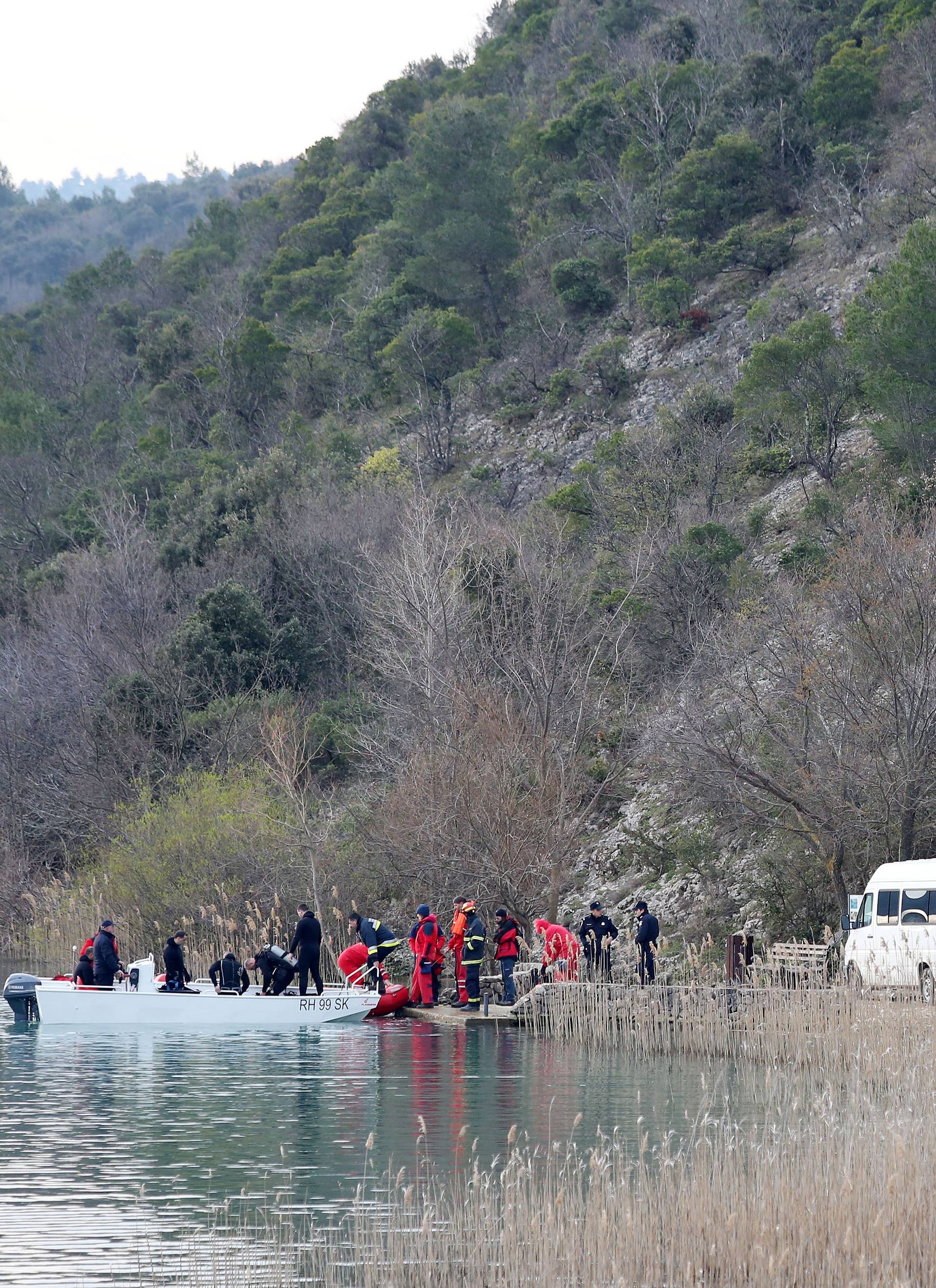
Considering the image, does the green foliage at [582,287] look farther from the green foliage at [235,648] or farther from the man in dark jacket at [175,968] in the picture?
the man in dark jacket at [175,968]

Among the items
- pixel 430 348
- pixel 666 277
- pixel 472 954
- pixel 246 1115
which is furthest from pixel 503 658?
pixel 430 348

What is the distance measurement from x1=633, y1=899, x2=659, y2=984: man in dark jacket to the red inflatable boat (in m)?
4.36

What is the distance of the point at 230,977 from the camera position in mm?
26016

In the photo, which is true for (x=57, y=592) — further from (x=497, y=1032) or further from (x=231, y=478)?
(x=497, y=1032)

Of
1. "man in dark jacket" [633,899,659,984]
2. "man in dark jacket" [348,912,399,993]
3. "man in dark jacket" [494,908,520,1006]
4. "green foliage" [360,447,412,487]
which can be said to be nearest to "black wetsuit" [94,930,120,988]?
"man in dark jacket" [348,912,399,993]

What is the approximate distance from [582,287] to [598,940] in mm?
41470

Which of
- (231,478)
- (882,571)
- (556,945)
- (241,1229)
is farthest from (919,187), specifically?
(241,1229)

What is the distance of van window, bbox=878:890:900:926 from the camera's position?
22.6 meters

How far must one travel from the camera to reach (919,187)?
54.5 metres

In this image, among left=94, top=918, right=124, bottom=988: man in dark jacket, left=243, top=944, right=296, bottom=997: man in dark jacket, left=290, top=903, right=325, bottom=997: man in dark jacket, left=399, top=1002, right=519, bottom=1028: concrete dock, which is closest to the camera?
left=399, top=1002, right=519, bottom=1028: concrete dock

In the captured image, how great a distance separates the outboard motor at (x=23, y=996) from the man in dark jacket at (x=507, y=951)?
799 cm

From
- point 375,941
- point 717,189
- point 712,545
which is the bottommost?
point 375,941

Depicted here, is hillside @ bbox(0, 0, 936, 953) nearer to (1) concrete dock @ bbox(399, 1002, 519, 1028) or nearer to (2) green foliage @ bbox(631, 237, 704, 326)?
(2) green foliage @ bbox(631, 237, 704, 326)

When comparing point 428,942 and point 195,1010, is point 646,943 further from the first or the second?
point 195,1010
